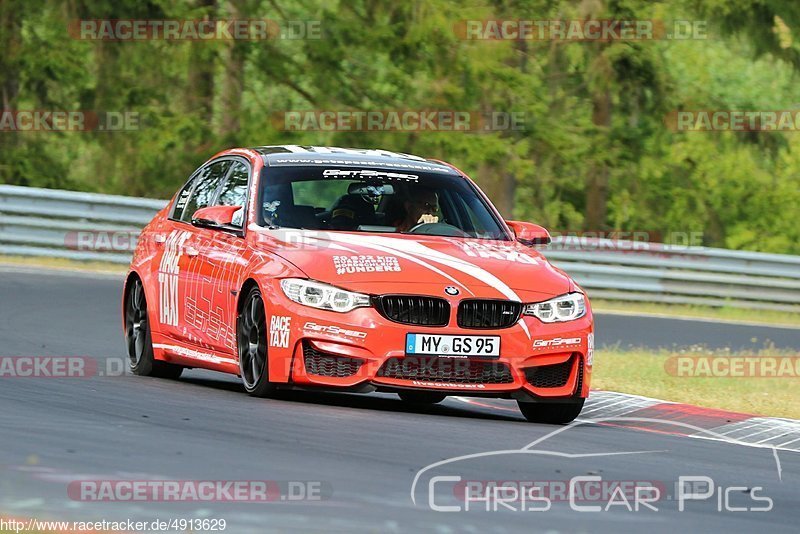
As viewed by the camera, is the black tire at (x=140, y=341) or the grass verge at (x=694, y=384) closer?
the black tire at (x=140, y=341)

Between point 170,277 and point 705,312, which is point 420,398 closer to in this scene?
point 170,277

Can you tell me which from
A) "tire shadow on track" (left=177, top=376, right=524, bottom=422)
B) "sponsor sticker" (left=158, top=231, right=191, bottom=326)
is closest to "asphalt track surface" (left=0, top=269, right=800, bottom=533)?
"tire shadow on track" (left=177, top=376, right=524, bottom=422)

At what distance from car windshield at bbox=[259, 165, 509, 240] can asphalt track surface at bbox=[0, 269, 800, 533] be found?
1.12m

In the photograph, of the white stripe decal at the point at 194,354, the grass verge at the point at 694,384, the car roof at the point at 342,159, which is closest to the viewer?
the white stripe decal at the point at 194,354

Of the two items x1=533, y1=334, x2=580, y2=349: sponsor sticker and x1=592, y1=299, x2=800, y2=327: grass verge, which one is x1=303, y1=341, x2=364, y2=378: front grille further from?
x1=592, y1=299, x2=800, y2=327: grass verge

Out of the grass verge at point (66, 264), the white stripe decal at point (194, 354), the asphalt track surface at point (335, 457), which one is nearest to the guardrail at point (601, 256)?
the grass verge at point (66, 264)

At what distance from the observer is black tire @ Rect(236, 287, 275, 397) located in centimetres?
1040

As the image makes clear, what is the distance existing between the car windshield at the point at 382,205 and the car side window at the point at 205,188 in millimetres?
702

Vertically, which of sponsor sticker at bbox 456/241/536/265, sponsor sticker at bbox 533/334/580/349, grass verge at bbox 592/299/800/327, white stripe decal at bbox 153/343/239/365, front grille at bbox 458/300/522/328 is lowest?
grass verge at bbox 592/299/800/327

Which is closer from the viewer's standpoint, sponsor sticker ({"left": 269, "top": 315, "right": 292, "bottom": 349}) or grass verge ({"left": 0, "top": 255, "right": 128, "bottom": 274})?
sponsor sticker ({"left": 269, "top": 315, "right": 292, "bottom": 349})

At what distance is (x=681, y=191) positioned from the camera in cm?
3762

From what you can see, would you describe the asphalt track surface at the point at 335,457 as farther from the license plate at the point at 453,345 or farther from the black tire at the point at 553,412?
→ the license plate at the point at 453,345

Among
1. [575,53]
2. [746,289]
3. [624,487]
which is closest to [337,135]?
[575,53]

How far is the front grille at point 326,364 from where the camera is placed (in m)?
10.1
